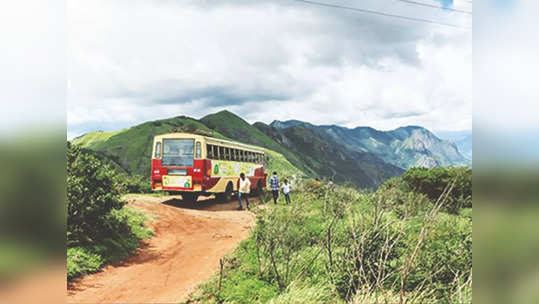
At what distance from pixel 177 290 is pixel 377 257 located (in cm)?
227

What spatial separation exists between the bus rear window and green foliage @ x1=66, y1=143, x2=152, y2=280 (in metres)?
1.37

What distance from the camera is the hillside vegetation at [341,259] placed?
10.8 feet

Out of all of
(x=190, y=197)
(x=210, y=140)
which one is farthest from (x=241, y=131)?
(x=190, y=197)

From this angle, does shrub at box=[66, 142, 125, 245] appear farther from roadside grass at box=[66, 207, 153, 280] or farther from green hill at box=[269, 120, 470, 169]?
green hill at box=[269, 120, 470, 169]

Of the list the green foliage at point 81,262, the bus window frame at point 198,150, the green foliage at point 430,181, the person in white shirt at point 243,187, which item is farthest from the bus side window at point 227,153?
the green foliage at point 430,181

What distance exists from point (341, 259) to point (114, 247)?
298cm

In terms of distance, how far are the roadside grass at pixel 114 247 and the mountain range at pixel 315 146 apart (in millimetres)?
2056

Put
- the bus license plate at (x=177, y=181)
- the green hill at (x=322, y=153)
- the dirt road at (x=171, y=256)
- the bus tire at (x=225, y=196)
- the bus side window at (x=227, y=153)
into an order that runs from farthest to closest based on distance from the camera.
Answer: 1. the green hill at (x=322, y=153)
2. the bus tire at (x=225, y=196)
3. the bus side window at (x=227, y=153)
4. the bus license plate at (x=177, y=181)
5. the dirt road at (x=171, y=256)

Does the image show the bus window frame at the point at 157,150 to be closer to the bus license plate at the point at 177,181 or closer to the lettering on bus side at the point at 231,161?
the bus license plate at the point at 177,181

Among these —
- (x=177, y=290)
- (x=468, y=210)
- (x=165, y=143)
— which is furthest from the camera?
(x=468, y=210)
